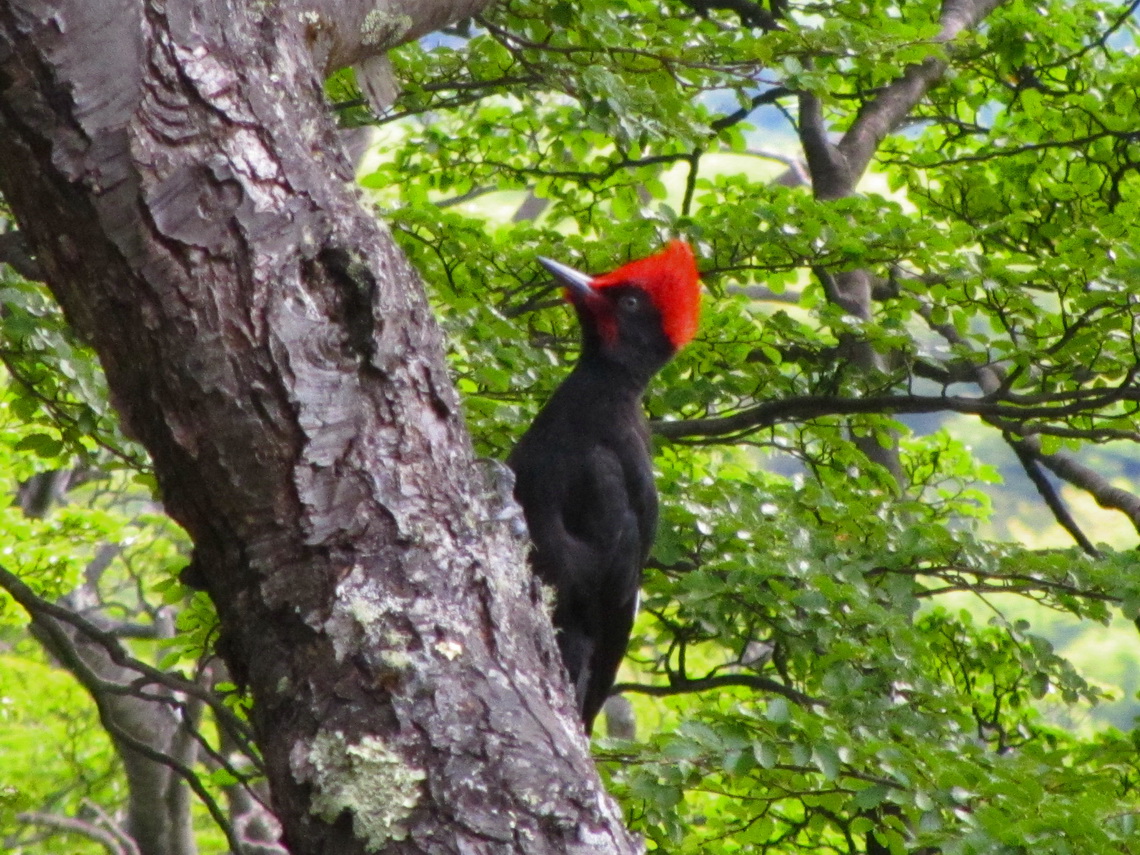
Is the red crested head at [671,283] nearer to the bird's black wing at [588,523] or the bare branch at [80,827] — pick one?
the bird's black wing at [588,523]

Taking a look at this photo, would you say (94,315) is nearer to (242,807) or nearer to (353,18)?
(353,18)

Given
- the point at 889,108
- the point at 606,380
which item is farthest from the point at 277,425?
the point at 889,108

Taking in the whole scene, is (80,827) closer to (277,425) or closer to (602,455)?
(602,455)

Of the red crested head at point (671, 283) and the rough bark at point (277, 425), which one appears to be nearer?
the rough bark at point (277, 425)

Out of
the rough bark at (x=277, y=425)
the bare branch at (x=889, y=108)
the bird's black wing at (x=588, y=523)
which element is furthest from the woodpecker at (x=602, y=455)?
the bare branch at (x=889, y=108)

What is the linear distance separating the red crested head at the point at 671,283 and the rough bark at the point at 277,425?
2357 millimetres

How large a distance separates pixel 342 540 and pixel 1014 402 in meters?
3.45

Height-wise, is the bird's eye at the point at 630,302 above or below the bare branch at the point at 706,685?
above

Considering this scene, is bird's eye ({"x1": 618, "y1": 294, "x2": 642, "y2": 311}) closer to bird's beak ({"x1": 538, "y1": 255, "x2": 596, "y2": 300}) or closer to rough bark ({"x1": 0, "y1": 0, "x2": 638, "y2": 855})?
bird's beak ({"x1": 538, "y1": 255, "x2": 596, "y2": 300})

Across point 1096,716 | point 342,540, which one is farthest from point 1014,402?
point 1096,716

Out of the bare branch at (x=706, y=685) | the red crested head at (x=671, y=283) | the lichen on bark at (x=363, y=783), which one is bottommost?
the lichen on bark at (x=363, y=783)

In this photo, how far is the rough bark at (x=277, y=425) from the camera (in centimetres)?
174

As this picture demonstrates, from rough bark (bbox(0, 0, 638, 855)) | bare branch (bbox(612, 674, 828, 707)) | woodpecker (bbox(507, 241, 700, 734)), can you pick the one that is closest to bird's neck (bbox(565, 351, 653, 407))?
woodpecker (bbox(507, 241, 700, 734))

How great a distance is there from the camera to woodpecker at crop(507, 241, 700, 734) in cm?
406
